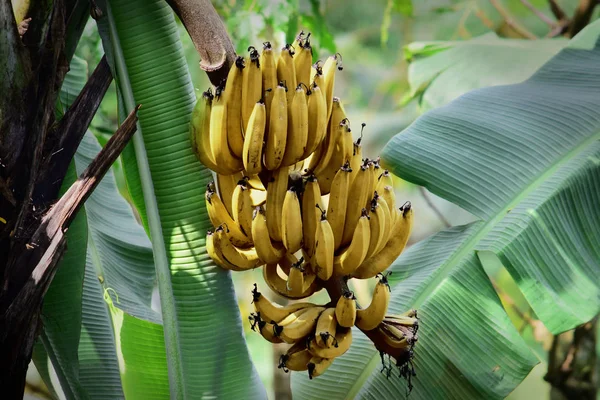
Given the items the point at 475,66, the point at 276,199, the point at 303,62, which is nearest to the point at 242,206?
the point at 276,199

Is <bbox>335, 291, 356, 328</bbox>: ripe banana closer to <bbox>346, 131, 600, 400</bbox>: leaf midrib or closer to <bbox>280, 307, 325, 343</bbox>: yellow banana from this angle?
<bbox>280, 307, 325, 343</bbox>: yellow banana

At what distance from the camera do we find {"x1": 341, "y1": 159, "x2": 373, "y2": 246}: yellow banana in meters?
1.05

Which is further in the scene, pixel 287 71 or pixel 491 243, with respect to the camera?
pixel 491 243

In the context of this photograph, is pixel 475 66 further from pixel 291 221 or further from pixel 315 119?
pixel 291 221

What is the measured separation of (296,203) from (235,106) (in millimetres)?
191

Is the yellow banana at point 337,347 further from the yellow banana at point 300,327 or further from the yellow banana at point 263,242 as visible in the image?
the yellow banana at point 263,242

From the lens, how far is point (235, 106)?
106cm

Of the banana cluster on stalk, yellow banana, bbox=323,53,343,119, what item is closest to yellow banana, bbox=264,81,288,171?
the banana cluster on stalk

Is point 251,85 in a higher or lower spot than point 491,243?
higher

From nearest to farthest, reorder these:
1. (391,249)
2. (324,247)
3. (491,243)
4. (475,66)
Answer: (324,247) → (391,249) → (491,243) → (475,66)

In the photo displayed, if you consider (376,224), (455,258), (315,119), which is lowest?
(455,258)

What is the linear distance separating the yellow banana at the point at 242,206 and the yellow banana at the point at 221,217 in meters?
0.02

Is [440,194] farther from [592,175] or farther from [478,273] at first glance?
[592,175]

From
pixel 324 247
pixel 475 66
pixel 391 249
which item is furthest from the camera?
pixel 475 66
